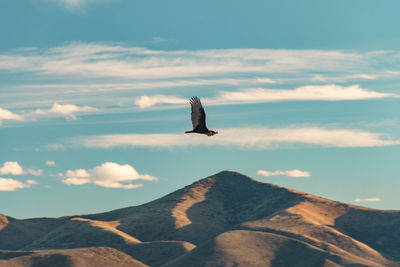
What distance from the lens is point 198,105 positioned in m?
48.0

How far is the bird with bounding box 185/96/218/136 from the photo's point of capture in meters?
48.0

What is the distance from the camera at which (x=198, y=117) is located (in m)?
48.6

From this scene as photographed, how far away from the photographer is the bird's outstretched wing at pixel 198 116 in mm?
48031

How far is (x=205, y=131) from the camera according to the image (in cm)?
4981

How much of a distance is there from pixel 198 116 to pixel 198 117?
78 mm

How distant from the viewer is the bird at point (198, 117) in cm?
4803

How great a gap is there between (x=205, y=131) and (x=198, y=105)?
2.62m

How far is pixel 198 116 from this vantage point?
48.5m

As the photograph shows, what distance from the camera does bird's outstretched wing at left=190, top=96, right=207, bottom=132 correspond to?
1891 inches
